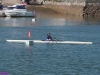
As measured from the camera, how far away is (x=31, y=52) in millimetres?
49125

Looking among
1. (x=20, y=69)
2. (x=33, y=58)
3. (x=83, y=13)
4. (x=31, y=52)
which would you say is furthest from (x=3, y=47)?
(x=83, y=13)

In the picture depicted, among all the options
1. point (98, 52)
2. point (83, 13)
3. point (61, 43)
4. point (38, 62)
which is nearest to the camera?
point (38, 62)

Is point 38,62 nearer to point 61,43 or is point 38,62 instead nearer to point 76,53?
point 76,53

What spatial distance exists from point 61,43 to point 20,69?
51.0 ft

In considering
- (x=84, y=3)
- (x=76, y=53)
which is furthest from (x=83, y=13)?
(x=76, y=53)

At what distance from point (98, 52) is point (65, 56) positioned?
4.35m

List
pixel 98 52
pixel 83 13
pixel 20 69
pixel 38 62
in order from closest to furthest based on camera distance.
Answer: pixel 20 69 → pixel 38 62 → pixel 98 52 → pixel 83 13

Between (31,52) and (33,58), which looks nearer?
(33,58)

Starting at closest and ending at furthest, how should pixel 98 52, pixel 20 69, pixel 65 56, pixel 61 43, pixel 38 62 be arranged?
pixel 20 69
pixel 38 62
pixel 65 56
pixel 98 52
pixel 61 43

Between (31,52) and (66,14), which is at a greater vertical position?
(31,52)

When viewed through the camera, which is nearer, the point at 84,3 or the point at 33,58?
the point at 33,58

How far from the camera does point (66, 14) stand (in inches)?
4304

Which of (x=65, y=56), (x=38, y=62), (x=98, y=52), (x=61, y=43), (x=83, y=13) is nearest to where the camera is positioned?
(x=38, y=62)

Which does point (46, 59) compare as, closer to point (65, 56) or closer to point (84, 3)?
point (65, 56)
